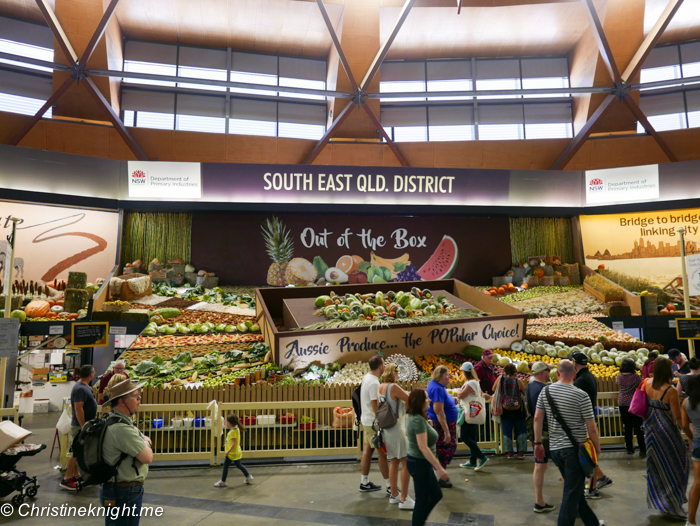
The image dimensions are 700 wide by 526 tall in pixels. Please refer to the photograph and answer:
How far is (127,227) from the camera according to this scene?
48.2 feet

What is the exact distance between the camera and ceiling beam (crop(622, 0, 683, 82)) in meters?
15.5

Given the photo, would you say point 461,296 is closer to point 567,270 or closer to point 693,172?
point 567,270

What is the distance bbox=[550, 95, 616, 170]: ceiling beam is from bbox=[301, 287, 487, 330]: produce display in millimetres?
11884

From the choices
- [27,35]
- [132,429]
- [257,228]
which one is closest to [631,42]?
[257,228]

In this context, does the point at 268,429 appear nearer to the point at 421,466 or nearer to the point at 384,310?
the point at 421,466

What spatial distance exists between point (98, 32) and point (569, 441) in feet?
57.3

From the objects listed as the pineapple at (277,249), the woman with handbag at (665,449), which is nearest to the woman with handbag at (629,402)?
the woman with handbag at (665,449)

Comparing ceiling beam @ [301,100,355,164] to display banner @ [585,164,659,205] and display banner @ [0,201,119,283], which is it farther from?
display banner @ [585,164,659,205]

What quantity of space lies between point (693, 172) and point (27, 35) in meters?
23.9

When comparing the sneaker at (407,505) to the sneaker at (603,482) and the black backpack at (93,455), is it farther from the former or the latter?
the black backpack at (93,455)

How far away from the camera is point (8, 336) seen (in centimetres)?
595

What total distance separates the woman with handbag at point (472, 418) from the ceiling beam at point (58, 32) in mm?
16380

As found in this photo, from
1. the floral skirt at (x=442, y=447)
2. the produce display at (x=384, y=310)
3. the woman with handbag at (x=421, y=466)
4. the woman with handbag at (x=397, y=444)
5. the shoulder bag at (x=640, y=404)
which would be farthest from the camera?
the produce display at (x=384, y=310)

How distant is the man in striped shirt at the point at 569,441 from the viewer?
3.74m
